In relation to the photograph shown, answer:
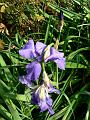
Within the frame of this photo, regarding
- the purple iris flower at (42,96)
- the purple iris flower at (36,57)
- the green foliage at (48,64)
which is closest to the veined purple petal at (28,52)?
the purple iris flower at (36,57)

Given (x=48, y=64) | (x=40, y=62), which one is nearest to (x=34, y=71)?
(x=40, y=62)

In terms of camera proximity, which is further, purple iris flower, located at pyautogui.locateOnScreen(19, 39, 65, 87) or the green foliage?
the green foliage

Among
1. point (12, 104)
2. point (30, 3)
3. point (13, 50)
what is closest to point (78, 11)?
point (30, 3)

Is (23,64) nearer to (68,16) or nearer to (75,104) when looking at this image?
(75,104)

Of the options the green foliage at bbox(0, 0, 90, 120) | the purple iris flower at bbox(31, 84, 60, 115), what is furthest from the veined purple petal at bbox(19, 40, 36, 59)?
the green foliage at bbox(0, 0, 90, 120)

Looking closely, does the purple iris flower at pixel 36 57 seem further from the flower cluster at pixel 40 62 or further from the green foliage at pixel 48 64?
the green foliage at pixel 48 64

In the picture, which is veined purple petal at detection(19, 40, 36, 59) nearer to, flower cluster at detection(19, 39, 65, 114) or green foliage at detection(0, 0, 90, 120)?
flower cluster at detection(19, 39, 65, 114)

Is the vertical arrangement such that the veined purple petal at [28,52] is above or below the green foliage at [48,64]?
above

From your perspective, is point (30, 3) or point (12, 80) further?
point (30, 3)
